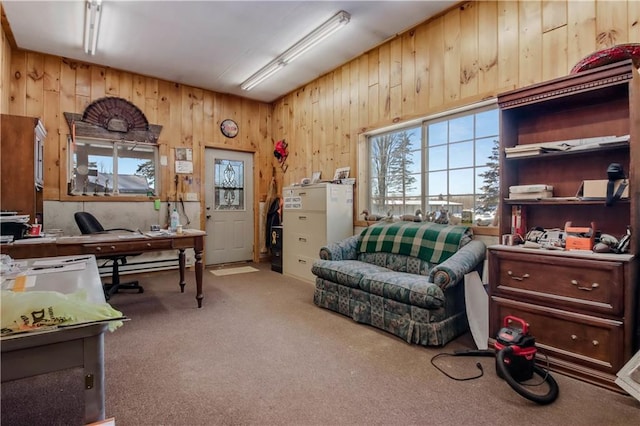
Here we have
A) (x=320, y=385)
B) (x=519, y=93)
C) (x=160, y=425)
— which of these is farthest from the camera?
(x=519, y=93)

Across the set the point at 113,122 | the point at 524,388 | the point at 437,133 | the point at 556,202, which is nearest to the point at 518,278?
the point at 556,202

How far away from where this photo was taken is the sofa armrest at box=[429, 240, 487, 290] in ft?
7.65

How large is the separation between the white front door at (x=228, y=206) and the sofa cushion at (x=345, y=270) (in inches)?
114

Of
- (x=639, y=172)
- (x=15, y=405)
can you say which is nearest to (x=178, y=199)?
(x=15, y=405)

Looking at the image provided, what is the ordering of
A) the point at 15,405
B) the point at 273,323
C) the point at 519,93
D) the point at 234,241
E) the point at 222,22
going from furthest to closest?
the point at 234,241
the point at 222,22
the point at 273,323
the point at 519,93
the point at 15,405

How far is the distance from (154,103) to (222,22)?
2141 millimetres

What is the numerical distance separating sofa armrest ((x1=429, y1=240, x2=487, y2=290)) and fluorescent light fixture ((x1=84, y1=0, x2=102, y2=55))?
12.8 ft

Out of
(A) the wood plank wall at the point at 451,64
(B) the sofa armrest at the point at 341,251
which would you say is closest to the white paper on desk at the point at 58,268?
(B) the sofa armrest at the point at 341,251

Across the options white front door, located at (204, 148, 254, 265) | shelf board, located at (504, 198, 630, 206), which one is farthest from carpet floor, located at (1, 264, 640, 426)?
white front door, located at (204, 148, 254, 265)

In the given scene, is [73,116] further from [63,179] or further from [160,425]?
[160,425]

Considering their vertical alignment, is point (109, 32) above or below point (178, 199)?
above

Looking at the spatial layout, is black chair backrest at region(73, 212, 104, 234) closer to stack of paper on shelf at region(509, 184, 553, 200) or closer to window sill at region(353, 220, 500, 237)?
window sill at region(353, 220, 500, 237)

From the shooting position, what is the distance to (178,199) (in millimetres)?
5156

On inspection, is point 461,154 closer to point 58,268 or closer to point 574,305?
point 574,305
